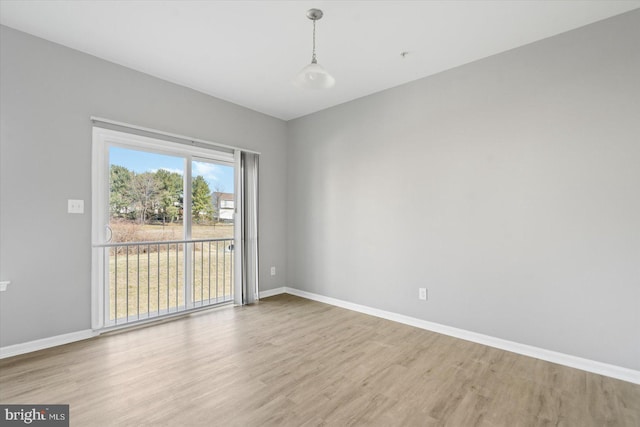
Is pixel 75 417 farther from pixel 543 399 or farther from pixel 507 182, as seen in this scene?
pixel 507 182

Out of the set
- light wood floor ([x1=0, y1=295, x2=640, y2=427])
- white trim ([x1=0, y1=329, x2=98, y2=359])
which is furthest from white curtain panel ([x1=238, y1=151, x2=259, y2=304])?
white trim ([x1=0, y1=329, x2=98, y2=359])

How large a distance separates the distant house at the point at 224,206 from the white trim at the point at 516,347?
2127 mm

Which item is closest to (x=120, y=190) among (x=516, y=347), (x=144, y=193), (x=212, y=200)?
(x=144, y=193)

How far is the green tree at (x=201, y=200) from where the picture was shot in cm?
380

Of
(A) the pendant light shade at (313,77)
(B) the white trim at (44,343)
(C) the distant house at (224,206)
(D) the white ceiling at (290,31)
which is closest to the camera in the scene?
(A) the pendant light shade at (313,77)

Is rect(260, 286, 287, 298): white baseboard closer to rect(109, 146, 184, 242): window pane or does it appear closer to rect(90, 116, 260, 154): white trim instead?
rect(109, 146, 184, 242): window pane

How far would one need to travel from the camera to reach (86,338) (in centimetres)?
289

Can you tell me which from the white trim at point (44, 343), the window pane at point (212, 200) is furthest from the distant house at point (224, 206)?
the white trim at point (44, 343)

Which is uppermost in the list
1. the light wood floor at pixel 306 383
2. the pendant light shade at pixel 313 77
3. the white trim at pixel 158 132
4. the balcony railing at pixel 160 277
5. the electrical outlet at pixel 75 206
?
the pendant light shade at pixel 313 77

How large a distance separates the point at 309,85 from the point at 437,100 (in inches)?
70.6

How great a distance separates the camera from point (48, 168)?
8.82ft

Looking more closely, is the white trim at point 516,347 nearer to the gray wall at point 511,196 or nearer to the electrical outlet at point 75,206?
the gray wall at point 511,196

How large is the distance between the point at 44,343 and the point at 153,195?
1.72 m

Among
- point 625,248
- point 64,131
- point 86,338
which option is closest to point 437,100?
point 625,248
